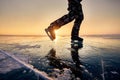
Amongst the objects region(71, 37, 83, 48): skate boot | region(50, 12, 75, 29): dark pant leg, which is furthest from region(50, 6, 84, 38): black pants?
region(71, 37, 83, 48): skate boot

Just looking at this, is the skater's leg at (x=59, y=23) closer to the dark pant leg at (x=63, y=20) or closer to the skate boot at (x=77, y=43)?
the dark pant leg at (x=63, y=20)

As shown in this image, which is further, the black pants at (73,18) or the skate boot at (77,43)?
the black pants at (73,18)

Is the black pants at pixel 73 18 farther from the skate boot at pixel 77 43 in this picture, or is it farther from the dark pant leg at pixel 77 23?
the skate boot at pixel 77 43

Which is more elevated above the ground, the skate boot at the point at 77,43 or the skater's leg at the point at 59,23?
the skater's leg at the point at 59,23

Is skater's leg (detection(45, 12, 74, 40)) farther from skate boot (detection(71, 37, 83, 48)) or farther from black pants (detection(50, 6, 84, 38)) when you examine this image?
skate boot (detection(71, 37, 83, 48))

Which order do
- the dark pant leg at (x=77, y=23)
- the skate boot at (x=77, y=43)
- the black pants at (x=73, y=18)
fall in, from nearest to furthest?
the skate boot at (x=77, y=43), the black pants at (x=73, y=18), the dark pant leg at (x=77, y=23)

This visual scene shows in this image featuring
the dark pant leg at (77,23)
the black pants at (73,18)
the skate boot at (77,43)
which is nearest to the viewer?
the skate boot at (77,43)

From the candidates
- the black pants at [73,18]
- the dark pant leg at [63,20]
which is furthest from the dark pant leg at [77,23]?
the dark pant leg at [63,20]

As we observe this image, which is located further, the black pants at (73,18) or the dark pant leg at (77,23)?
the dark pant leg at (77,23)

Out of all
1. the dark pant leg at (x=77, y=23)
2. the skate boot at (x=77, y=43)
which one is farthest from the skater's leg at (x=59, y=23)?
the skate boot at (x=77, y=43)

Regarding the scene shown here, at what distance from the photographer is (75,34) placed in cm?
661

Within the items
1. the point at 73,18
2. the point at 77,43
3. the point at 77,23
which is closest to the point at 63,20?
Result: the point at 73,18

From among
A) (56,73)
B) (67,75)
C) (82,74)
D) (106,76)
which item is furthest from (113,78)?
(56,73)

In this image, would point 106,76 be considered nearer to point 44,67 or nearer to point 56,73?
point 56,73
